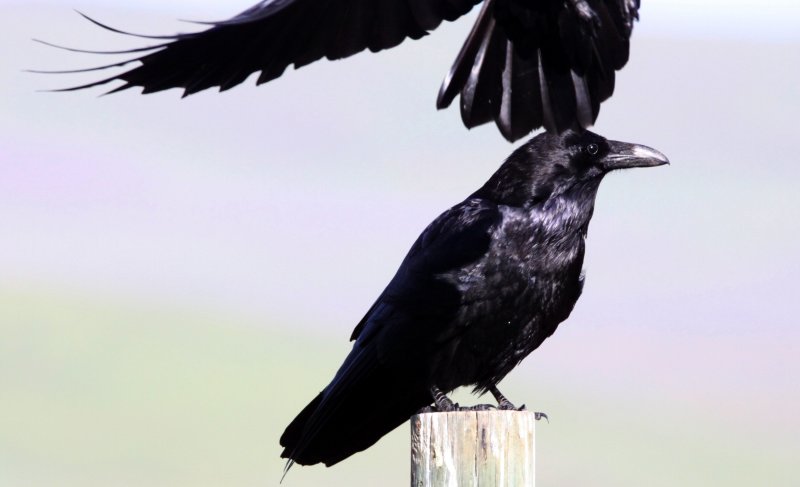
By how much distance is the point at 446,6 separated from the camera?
15.7 feet

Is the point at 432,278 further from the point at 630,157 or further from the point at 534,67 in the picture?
the point at 630,157

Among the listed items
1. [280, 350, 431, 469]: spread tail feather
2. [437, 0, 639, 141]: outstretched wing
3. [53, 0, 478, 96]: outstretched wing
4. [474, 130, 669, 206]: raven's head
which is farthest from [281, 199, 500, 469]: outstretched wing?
[53, 0, 478, 96]: outstretched wing

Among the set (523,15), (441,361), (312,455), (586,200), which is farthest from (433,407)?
(523,15)

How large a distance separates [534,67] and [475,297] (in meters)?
1.05

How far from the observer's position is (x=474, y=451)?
4.27 meters

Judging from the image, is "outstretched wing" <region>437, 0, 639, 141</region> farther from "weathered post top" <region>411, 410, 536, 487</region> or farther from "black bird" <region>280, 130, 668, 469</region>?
"weathered post top" <region>411, 410, 536, 487</region>

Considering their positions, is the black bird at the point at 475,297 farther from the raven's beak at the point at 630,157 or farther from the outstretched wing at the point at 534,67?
the outstretched wing at the point at 534,67

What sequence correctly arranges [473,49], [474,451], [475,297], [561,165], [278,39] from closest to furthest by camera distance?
[474,451]
[278,39]
[473,49]
[475,297]
[561,165]

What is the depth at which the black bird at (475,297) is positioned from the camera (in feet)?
18.5

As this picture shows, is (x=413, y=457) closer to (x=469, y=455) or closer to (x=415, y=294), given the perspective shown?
(x=469, y=455)

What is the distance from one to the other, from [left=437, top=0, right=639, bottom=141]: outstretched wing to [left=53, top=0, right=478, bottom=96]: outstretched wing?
49 cm

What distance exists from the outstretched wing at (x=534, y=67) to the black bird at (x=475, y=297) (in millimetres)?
595

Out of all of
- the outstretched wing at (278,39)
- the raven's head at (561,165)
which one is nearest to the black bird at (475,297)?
the raven's head at (561,165)

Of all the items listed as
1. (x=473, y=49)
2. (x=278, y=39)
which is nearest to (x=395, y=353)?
(x=473, y=49)
